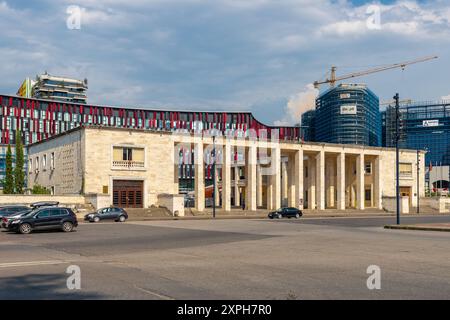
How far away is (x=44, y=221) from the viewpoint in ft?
102

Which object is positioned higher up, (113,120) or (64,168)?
(113,120)

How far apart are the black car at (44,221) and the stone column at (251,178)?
40262 mm

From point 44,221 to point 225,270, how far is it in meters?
20.1

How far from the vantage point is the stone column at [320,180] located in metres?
77.9

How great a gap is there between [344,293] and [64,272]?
23.5ft

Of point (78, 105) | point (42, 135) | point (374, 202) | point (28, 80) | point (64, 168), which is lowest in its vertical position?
point (374, 202)

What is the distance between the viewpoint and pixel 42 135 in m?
130

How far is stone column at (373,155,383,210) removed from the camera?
83.1 metres

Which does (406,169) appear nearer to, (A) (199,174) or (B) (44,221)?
(A) (199,174)

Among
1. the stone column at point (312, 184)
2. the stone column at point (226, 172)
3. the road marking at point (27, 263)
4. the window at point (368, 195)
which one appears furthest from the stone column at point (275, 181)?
the road marking at point (27, 263)

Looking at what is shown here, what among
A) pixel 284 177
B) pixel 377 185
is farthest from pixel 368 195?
pixel 284 177
